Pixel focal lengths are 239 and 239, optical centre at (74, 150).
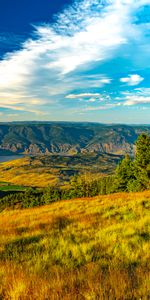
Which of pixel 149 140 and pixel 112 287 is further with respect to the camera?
pixel 149 140

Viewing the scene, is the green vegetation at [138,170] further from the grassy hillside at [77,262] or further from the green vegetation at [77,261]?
the grassy hillside at [77,262]

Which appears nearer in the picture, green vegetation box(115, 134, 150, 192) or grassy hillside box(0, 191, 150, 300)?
grassy hillside box(0, 191, 150, 300)

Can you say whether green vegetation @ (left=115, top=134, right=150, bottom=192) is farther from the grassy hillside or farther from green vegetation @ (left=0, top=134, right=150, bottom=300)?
the grassy hillside

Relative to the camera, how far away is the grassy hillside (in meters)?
4.45

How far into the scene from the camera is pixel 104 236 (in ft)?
27.0

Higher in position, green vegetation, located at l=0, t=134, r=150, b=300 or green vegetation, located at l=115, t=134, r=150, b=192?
green vegetation, located at l=0, t=134, r=150, b=300

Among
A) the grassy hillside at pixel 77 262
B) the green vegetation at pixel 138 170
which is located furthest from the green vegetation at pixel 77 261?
the green vegetation at pixel 138 170

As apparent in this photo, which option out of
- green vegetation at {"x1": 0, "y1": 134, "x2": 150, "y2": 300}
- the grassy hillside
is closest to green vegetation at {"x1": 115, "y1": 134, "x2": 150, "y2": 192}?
green vegetation at {"x1": 0, "y1": 134, "x2": 150, "y2": 300}

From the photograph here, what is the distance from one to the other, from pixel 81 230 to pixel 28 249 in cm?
254

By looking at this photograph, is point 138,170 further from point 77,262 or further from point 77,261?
point 77,262

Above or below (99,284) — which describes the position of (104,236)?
below

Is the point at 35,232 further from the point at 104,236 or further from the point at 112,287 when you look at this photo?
the point at 112,287

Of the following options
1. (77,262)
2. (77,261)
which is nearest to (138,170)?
(77,261)

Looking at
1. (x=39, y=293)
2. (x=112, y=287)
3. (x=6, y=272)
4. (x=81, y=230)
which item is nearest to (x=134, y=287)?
(x=112, y=287)
